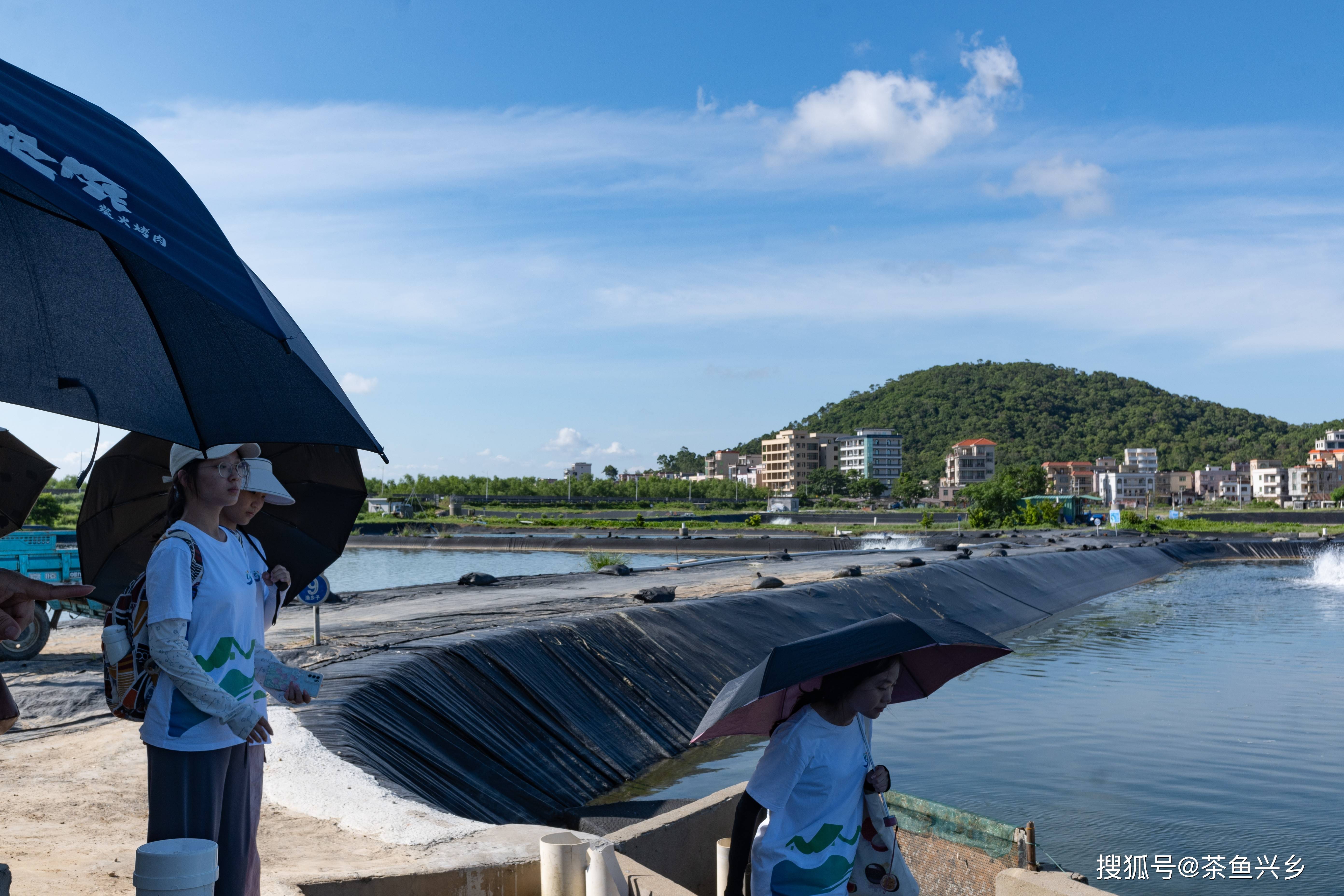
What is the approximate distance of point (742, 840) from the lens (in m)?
3.83

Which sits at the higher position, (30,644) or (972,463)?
(972,463)

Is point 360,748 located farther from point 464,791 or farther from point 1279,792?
point 1279,792

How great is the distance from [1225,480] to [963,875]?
622 feet

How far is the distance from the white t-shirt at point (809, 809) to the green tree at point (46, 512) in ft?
150

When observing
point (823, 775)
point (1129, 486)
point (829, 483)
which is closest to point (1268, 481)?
point (1129, 486)

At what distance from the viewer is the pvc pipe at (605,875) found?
5.13 meters

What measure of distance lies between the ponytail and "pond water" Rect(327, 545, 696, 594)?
111 ft

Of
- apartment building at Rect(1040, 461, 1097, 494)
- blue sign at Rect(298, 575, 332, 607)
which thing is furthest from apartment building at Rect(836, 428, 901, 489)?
blue sign at Rect(298, 575, 332, 607)

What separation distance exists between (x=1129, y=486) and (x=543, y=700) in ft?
547

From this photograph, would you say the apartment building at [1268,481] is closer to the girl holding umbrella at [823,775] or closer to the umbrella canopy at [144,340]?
the girl holding umbrella at [823,775]

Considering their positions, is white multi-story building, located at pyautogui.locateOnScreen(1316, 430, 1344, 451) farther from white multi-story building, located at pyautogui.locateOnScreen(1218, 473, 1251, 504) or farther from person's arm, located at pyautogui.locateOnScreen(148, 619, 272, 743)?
person's arm, located at pyautogui.locateOnScreen(148, 619, 272, 743)

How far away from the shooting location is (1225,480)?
174000 millimetres

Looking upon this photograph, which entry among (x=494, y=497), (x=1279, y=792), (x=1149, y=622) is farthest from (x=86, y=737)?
(x=494, y=497)

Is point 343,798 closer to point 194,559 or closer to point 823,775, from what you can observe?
point 194,559
